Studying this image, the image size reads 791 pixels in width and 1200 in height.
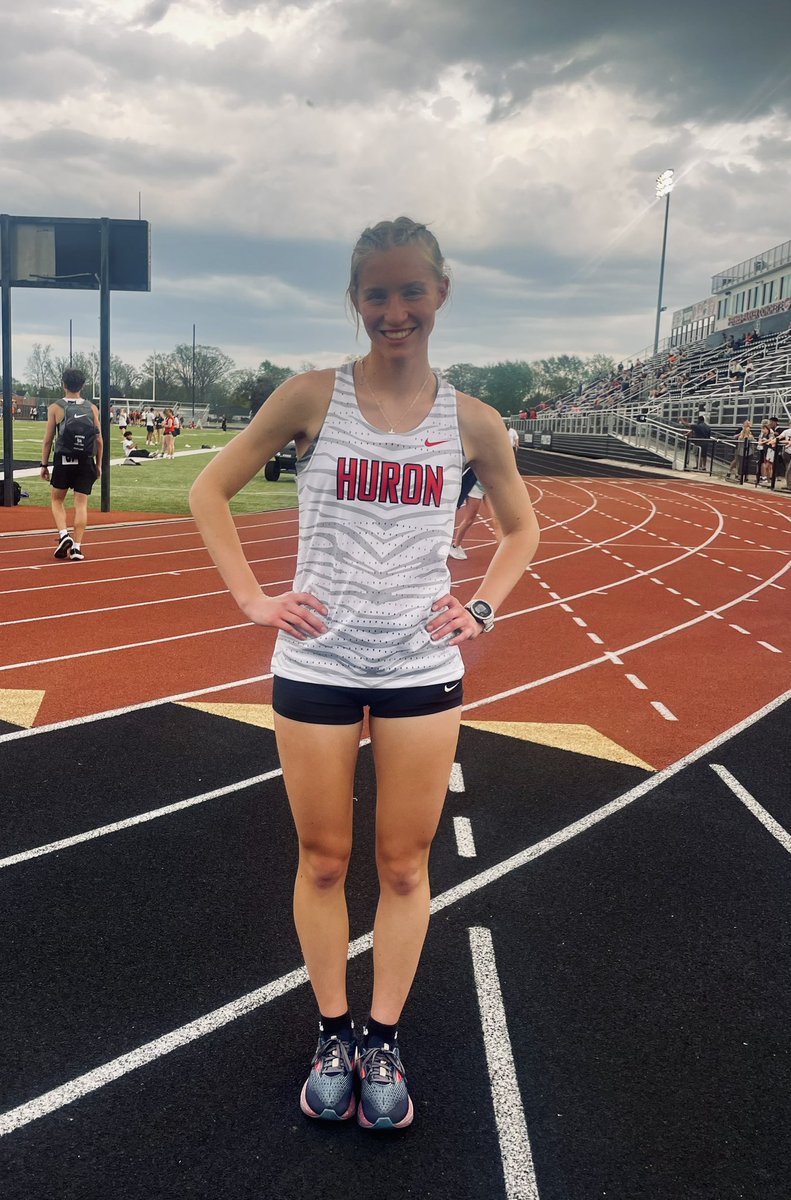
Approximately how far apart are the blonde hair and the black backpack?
28.1ft

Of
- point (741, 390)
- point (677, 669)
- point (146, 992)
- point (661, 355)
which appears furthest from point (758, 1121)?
point (661, 355)

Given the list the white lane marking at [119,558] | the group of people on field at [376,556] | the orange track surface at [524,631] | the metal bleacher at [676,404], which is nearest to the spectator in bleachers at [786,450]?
the metal bleacher at [676,404]

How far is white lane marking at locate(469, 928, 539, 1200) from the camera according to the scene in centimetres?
220

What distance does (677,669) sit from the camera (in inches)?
278

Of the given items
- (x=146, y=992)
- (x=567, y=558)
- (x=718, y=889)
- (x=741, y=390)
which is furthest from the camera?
(x=741, y=390)

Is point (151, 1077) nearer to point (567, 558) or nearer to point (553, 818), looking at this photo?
point (553, 818)

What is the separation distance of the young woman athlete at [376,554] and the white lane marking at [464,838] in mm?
1692

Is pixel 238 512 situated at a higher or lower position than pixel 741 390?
lower

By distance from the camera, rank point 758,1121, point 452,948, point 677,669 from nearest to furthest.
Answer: point 758,1121
point 452,948
point 677,669

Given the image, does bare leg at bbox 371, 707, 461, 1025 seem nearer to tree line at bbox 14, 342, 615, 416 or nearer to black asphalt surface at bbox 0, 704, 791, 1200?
black asphalt surface at bbox 0, 704, 791, 1200

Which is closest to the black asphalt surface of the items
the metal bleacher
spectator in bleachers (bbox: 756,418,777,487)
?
spectator in bleachers (bbox: 756,418,777,487)

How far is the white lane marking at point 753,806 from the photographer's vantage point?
414 cm

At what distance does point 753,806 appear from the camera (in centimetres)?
448

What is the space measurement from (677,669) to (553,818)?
126 inches
